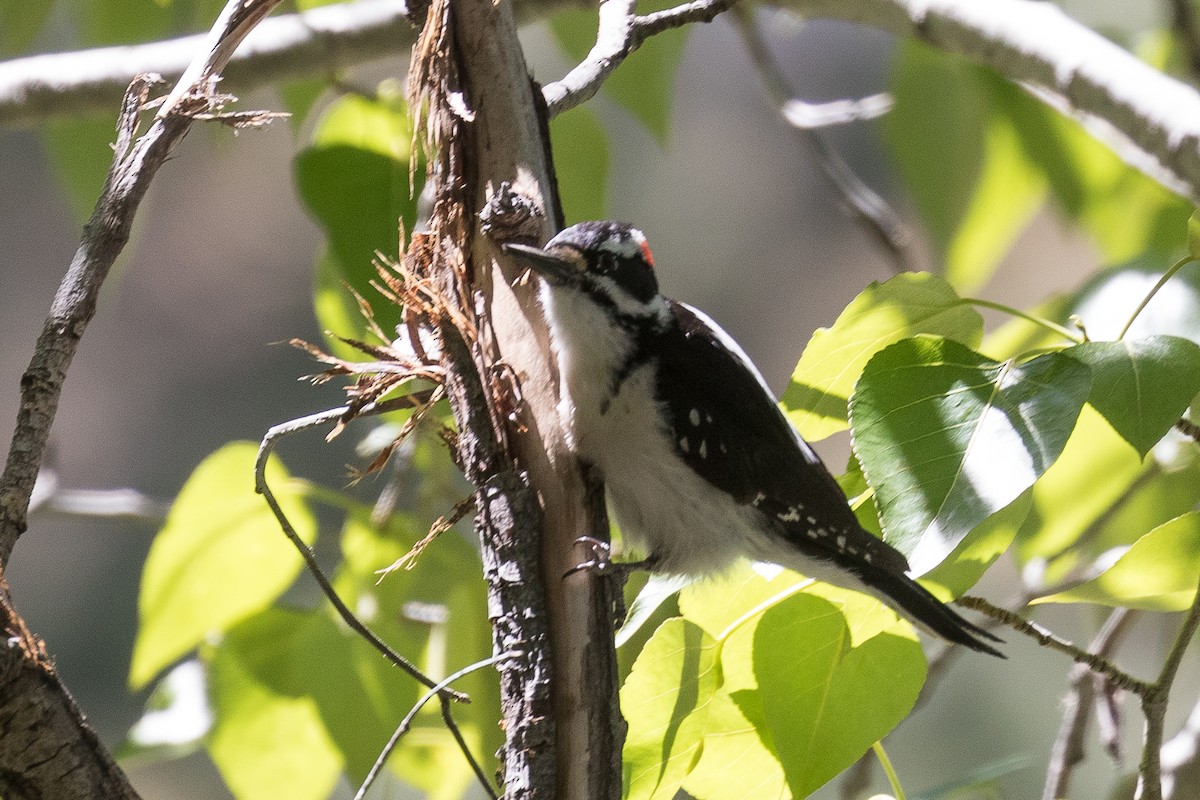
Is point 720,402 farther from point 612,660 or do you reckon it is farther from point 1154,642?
point 1154,642

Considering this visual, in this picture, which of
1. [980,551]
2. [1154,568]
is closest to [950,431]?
[980,551]

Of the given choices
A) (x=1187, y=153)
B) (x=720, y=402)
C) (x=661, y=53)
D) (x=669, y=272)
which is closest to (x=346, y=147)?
(x=661, y=53)

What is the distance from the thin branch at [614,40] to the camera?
2.87ft

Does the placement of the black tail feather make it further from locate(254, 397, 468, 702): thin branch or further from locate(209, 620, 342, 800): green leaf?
locate(209, 620, 342, 800): green leaf

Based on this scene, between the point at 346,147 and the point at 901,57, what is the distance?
0.76 metres

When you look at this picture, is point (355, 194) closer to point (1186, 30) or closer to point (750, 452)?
point (750, 452)

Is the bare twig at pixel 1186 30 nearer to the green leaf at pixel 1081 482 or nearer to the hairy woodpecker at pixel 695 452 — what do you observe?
the green leaf at pixel 1081 482

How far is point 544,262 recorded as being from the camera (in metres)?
0.84

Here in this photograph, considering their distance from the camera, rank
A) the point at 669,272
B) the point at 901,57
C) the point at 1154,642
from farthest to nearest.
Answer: the point at 669,272 < the point at 1154,642 < the point at 901,57

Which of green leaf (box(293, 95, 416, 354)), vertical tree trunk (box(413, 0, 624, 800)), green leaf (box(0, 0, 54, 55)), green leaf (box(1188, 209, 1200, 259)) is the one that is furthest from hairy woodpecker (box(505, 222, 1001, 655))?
green leaf (box(0, 0, 54, 55))

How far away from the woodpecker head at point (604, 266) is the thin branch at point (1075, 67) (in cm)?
41

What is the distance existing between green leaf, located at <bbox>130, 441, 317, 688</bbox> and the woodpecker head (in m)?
0.46

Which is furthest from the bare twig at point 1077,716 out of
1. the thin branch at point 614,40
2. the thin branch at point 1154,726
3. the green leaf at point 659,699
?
the thin branch at point 614,40

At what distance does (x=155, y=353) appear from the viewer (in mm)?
3062
